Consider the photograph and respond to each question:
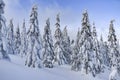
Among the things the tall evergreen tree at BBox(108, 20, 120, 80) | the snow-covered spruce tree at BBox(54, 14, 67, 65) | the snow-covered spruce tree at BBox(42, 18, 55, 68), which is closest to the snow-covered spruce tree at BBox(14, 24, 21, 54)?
the snow-covered spruce tree at BBox(54, 14, 67, 65)

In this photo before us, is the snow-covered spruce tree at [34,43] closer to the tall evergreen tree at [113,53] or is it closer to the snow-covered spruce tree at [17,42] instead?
the tall evergreen tree at [113,53]

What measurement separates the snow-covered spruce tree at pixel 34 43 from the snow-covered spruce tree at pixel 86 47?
10302 mm

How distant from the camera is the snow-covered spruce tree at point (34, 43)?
53.7 m

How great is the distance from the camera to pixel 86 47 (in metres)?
59.2

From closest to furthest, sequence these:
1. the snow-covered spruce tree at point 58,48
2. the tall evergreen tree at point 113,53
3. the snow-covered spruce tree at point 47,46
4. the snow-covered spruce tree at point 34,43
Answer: the tall evergreen tree at point 113,53, the snow-covered spruce tree at point 34,43, the snow-covered spruce tree at point 47,46, the snow-covered spruce tree at point 58,48

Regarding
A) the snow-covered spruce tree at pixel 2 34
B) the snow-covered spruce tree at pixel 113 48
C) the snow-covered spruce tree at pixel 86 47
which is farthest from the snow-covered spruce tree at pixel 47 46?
the snow-covered spruce tree at pixel 2 34

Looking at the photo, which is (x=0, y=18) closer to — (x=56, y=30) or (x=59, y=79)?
(x=59, y=79)

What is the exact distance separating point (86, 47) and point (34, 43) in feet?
39.7

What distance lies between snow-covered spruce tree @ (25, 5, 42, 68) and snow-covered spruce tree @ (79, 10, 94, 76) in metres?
10.3

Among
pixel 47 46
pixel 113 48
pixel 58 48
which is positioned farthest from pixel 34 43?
pixel 58 48

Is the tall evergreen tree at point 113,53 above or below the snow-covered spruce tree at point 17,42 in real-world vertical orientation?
below

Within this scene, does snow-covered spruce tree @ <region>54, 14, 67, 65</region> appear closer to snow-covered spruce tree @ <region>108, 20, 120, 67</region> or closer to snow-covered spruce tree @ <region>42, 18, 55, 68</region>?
snow-covered spruce tree @ <region>42, 18, 55, 68</region>

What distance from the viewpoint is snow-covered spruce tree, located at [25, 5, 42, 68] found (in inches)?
2115

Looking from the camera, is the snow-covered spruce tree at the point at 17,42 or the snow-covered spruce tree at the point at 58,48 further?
the snow-covered spruce tree at the point at 17,42
